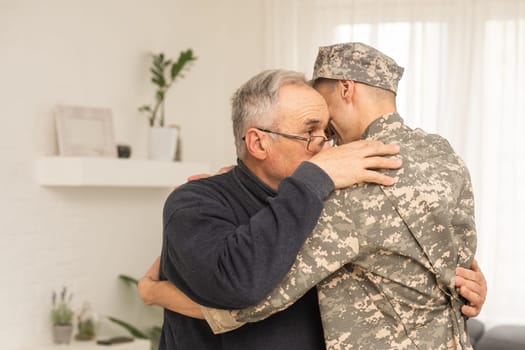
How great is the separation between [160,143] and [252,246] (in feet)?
9.58

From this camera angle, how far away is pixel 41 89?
3.76m

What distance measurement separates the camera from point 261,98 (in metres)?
1.89

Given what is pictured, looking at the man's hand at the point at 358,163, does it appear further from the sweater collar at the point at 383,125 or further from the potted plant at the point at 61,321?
the potted plant at the point at 61,321

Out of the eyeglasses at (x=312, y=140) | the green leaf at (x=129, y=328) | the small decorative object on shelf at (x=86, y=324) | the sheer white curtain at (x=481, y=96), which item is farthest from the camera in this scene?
the sheer white curtain at (x=481, y=96)

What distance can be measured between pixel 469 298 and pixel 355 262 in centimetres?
32

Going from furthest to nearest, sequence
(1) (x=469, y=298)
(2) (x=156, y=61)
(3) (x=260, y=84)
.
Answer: (2) (x=156, y=61), (3) (x=260, y=84), (1) (x=469, y=298)

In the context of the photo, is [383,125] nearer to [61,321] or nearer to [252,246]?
[252,246]

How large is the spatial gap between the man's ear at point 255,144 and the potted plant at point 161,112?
8.39 ft

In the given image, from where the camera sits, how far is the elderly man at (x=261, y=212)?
155 cm

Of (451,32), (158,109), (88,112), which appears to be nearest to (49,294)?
(88,112)

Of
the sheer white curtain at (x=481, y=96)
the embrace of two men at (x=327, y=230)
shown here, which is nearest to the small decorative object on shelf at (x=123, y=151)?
the sheer white curtain at (x=481, y=96)

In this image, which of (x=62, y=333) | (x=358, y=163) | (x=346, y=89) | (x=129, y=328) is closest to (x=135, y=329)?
(x=129, y=328)

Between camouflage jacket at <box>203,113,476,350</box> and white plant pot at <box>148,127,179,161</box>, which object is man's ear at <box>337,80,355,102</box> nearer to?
camouflage jacket at <box>203,113,476,350</box>

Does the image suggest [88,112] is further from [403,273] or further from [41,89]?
[403,273]
